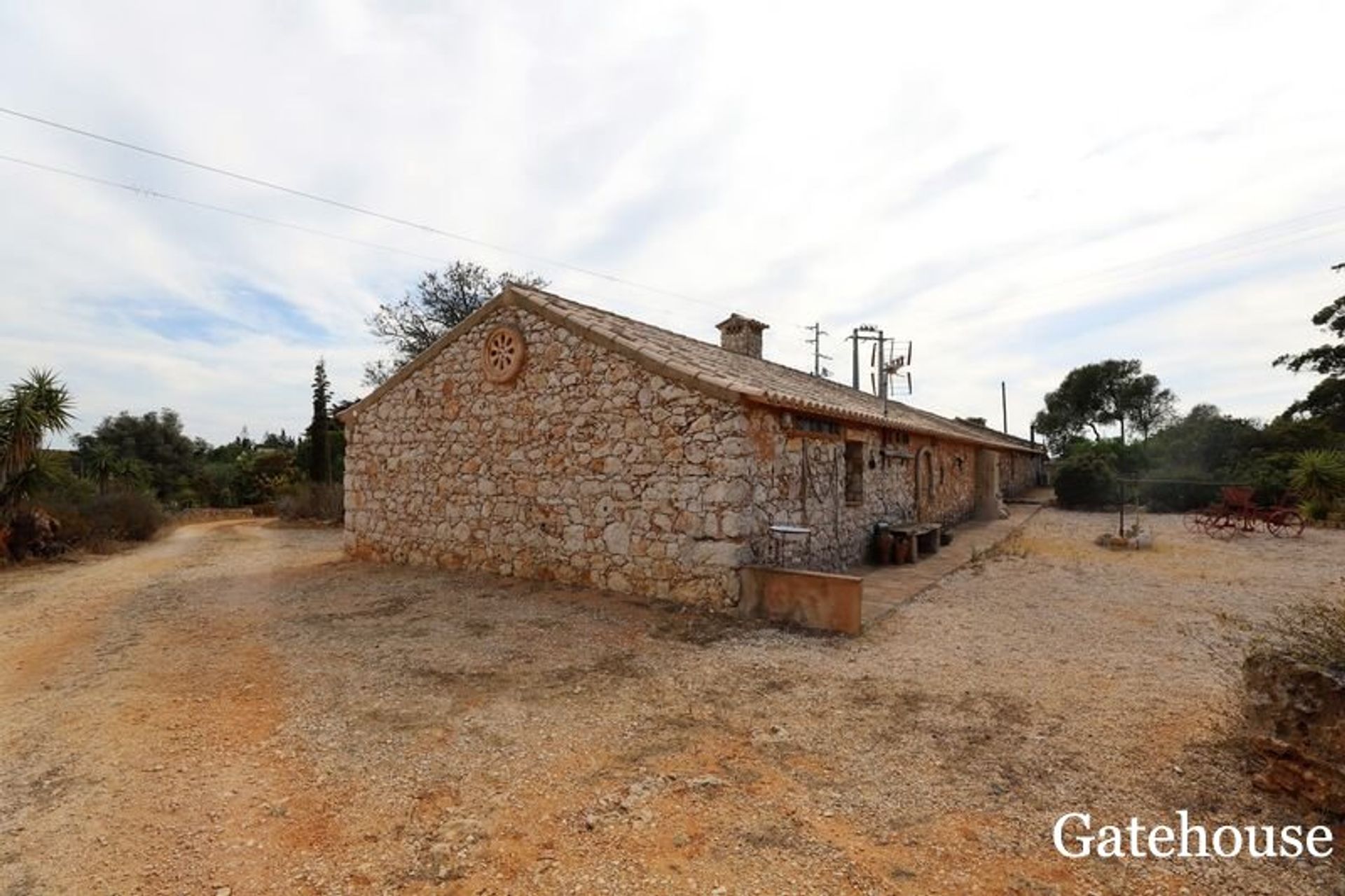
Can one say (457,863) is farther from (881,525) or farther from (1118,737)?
(881,525)

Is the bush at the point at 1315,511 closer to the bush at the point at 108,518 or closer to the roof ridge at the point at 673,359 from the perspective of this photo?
the roof ridge at the point at 673,359

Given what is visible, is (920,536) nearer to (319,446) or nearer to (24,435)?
(24,435)

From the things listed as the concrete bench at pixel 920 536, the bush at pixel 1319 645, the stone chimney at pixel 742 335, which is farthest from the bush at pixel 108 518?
the bush at pixel 1319 645

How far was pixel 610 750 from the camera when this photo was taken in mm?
3914

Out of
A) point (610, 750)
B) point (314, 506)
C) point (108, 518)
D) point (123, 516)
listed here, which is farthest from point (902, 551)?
point (314, 506)

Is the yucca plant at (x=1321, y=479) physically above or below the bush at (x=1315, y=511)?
above

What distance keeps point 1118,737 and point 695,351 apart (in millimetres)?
7685

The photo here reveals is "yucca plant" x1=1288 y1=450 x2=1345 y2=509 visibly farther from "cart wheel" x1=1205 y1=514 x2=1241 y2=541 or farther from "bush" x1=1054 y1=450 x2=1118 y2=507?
"bush" x1=1054 y1=450 x2=1118 y2=507

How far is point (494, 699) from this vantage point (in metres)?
4.72

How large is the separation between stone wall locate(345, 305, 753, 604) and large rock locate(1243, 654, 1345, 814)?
441 cm

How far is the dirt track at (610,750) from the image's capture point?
281 centimetres

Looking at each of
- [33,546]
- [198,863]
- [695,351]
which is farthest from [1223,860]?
[33,546]

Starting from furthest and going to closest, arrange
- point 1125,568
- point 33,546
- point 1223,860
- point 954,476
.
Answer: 1. point 954,476
2. point 33,546
3. point 1125,568
4. point 1223,860

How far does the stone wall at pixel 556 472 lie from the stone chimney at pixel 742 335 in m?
6.94
